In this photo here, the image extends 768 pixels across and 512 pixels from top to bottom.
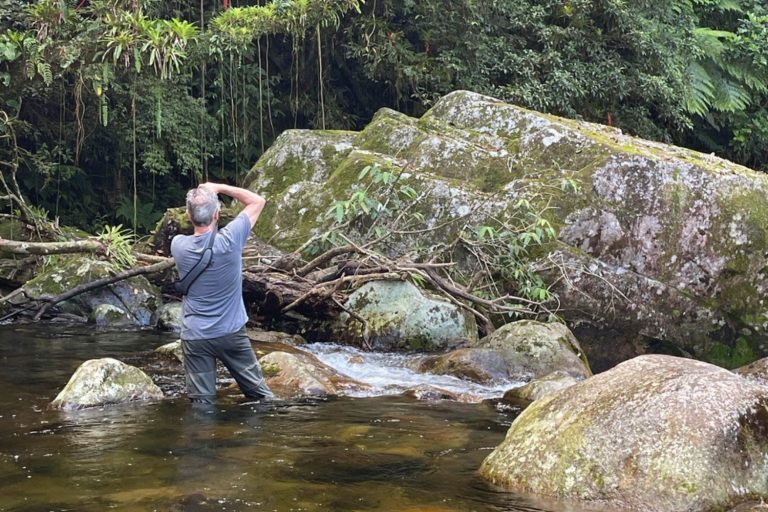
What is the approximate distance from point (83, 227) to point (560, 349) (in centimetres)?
1052

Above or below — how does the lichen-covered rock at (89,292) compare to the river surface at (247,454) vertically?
below

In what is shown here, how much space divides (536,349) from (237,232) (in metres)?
3.46

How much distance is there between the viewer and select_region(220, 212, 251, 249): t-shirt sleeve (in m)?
5.31

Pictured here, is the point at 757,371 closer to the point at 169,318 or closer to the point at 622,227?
the point at 622,227

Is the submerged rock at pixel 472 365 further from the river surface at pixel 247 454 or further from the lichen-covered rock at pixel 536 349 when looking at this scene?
the river surface at pixel 247 454

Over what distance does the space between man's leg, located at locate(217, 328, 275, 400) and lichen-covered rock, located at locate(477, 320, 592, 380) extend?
2.55 meters

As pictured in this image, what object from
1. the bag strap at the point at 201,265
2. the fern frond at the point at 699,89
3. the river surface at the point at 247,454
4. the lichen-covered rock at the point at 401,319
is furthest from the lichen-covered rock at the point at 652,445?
the fern frond at the point at 699,89

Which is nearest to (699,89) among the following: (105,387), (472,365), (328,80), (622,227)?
(328,80)

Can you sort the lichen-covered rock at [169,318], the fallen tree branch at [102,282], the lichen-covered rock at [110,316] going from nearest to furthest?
the fallen tree branch at [102,282] < the lichen-covered rock at [169,318] < the lichen-covered rock at [110,316]

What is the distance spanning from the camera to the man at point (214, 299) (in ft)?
17.4

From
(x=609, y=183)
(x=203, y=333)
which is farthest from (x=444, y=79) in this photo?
(x=203, y=333)

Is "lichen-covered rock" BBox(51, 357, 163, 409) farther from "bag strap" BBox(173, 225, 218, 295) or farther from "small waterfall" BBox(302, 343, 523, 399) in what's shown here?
"small waterfall" BBox(302, 343, 523, 399)

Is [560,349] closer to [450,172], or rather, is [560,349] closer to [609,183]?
[609,183]

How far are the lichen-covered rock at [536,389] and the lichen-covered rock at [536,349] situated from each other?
2.30 ft
